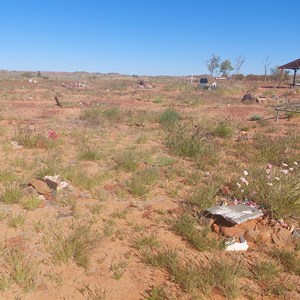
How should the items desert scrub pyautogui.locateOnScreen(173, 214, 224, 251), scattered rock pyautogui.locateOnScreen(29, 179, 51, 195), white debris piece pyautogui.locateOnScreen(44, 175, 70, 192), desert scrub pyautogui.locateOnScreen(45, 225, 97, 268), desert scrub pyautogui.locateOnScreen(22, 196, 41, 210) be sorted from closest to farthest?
1. desert scrub pyautogui.locateOnScreen(45, 225, 97, 268)
2. desert scrub pyautogui.locateOnScreen(173, 214, 224, 251)
3. desert scrub pyautogui.locateOnScreen(22, 196, 41, 210)
4. scattered rock pyautogui.locateOnScreen(29, 179, 51, 195)
5. white debris piece pyautogui.locateOnScreen(44, 175, 70, 192)

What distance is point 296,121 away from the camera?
35.2ft

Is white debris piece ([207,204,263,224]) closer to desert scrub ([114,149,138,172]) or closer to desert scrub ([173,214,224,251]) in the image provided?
desert scrub ([173,214,224,251])

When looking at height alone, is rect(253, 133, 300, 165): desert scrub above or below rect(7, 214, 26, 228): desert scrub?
above

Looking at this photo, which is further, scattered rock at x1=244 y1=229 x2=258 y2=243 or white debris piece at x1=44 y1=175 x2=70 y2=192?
white debris piece at x1=44 y1=175 x2=70 y2=192

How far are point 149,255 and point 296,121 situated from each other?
961cm

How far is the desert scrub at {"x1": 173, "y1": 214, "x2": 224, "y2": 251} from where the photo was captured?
10.3ft

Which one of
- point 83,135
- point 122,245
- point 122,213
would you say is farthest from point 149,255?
point 83,135

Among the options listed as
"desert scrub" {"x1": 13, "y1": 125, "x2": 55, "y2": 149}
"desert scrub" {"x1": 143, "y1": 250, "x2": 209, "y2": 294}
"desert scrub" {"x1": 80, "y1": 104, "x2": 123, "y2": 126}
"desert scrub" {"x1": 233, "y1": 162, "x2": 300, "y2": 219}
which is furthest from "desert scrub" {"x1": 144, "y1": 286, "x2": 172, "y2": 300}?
"desert scrub" {"x1": 80, "y1": 104, "x2": 123, "y2": 126}

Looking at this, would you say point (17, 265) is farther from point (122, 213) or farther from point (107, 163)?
point (107, 163)

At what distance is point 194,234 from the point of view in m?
3.33

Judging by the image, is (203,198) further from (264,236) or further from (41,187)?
(41,187)

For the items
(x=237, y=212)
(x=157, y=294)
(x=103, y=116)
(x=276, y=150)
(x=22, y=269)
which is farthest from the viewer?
(x=103, y=116)

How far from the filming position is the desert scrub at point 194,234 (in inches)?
124

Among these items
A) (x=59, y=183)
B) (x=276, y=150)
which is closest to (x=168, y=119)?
(x=276, y=150)
